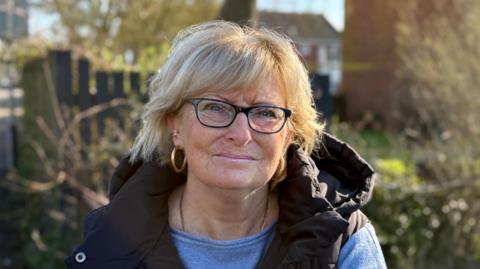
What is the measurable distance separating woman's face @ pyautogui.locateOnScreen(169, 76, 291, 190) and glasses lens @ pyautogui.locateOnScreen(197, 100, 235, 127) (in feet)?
0.05

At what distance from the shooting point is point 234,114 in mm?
1940

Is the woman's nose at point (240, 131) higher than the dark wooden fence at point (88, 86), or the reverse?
the woman's nose at point (240, 131)

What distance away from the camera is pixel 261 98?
196cm

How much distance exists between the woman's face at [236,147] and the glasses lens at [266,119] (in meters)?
0.01

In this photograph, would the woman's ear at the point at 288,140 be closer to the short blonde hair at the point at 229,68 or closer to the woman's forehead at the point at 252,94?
the short blonde hair at the point at 229,68

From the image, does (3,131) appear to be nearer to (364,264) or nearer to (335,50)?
(364,264)

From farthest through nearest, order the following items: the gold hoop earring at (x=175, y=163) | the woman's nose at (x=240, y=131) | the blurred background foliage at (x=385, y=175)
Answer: the blurred background foliage at (x=385, y=175), the gold hoop earring at (x=175, y=163), the woman's nose at (x=240, y=131)

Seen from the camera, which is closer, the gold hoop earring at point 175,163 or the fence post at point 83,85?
the gold hoop earring at point 175,163

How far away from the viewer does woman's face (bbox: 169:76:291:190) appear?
1947 millimetres

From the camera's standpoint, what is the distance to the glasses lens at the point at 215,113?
6.38ft

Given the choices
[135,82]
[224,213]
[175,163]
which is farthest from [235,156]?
[135,82]

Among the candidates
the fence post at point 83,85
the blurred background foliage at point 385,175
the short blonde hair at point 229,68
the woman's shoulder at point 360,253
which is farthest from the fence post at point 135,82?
the woman's shoulder at point 360,253

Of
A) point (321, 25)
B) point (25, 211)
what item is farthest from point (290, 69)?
point (321, 25)

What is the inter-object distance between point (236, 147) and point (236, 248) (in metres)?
0.33
